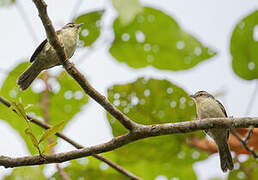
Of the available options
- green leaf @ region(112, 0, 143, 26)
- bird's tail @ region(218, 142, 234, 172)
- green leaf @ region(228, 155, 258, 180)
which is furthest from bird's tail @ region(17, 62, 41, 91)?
green leaf @ region(228, 155, 258, 180)

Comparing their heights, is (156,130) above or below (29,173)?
above

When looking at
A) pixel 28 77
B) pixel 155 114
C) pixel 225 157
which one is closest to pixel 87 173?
pixel 155 114

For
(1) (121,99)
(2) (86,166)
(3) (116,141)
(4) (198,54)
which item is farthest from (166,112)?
(3) (116,141)

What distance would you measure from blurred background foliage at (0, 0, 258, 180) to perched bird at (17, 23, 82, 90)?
0.46 feet

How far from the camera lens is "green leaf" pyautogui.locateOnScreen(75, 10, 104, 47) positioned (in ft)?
12.6

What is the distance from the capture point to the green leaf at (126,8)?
9.40ft

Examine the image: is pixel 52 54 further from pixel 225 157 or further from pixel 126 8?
pixel 225 157

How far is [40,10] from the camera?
7.36ft

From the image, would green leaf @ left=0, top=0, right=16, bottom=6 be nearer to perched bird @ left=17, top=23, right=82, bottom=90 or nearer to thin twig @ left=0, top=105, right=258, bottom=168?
perched bird @ left=17, top=23, right=82, bottom=90

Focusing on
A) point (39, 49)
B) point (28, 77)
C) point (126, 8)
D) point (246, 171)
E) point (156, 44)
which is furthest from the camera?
point (156, 44)

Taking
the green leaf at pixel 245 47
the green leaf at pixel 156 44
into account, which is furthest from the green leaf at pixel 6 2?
the green leaf at pixel 245 47

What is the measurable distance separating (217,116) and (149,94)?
789mm

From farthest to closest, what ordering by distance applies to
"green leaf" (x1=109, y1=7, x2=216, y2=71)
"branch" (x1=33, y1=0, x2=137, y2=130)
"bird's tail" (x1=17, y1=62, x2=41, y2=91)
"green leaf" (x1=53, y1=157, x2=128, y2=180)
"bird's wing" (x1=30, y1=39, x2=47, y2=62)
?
"green leaf" (x1=109, y1=7, x2=216, y2=71), "green leaf" (x1=53, y1=157, x2=128, y2=180), "bird's tail" (x1=17, y1=62, x2=41, y2=91), "bird's wing" (x1=30, y1=39, x2=47, y2=62), "branch" (x1=33, y1=0, x2=137, y2=130)

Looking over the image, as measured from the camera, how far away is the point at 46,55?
3.65 metres
